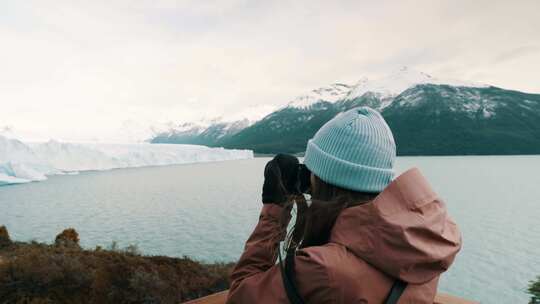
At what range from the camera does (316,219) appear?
1029 mm

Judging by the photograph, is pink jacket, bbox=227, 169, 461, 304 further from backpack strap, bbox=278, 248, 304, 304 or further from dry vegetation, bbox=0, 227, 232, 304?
dry vegetation, bbox=0, 227, 232, 304

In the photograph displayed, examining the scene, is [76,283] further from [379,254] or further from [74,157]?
[74,157]

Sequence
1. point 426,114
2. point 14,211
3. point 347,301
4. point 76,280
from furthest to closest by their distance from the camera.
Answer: point 426,114 → point 14,211 → point 76,280 → point 347,301

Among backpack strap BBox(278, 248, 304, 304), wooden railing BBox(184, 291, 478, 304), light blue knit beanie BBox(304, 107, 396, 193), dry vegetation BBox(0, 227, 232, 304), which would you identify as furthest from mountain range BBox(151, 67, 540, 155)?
backpack strap BBox(278, 248, 304, 304)

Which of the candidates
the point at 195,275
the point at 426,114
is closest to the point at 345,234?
the point at 195,275

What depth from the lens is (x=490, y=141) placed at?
90562 millimetres

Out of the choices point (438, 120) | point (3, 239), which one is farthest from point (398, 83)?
point (3, 239)

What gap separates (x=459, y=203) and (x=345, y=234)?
22752 millimetres

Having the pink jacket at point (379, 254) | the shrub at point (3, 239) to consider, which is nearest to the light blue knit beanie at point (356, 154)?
the pink jacket at point (379, 254)

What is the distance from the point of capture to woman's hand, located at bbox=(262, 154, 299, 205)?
3.92 feet

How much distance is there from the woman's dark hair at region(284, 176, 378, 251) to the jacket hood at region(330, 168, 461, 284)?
1.4 inches

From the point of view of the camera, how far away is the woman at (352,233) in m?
0.91

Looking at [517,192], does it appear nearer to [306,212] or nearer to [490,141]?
[306,212]

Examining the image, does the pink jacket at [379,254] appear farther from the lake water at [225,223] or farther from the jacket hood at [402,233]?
the lake water at [225,223]
